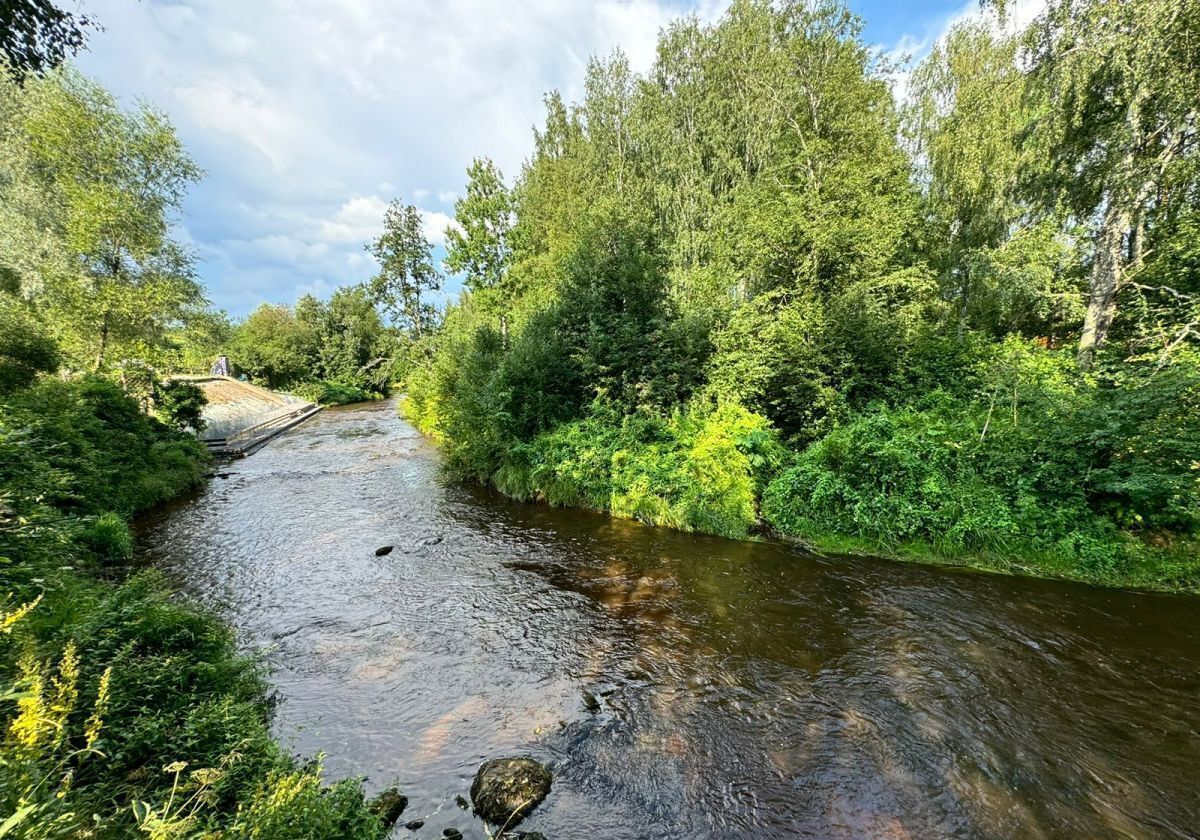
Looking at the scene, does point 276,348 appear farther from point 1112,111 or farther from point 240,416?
point 1112,111

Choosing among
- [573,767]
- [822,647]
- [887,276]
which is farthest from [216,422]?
[887,276]

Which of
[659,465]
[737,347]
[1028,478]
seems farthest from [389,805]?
[737,347]

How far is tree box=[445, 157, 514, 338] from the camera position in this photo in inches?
1070

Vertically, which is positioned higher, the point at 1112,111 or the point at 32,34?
the point at 1112,111

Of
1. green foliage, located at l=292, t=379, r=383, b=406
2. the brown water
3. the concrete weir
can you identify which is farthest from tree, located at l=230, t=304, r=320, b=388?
the brown water

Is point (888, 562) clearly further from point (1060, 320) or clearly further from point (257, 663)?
point (1060, 320)

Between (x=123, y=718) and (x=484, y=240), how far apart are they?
88.8 ft

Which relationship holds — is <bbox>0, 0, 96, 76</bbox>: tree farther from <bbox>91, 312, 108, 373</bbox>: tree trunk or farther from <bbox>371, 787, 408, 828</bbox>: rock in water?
<bbox>91, 312, 108, 373</bbox>: tree trunk

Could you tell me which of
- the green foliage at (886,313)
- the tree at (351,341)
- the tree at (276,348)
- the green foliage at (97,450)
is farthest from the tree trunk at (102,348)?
the tree at (351,341)

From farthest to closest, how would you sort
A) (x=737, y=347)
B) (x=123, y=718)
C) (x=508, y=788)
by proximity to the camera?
(x=737, y=347) → (x=508, y=788) → (x=123, y=718)

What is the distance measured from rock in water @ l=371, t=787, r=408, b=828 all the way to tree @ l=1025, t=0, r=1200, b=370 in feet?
55.6

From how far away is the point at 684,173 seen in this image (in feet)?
69.9

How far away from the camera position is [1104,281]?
1267 centimetres

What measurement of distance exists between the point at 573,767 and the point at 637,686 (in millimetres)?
1533
